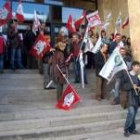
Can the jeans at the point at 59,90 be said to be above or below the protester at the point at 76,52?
below

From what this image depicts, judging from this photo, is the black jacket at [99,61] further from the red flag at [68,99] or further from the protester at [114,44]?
the red flag at [68,99]

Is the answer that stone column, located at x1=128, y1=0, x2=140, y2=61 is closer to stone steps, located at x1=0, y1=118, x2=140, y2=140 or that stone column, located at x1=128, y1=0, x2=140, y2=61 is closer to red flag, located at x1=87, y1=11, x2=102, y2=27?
red flag, located at x1=87, y1=11, x2=102, y2=27

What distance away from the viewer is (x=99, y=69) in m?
12.6

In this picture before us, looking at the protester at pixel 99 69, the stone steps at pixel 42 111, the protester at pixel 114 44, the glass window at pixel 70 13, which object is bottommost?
the stone steps at pixel 42 111

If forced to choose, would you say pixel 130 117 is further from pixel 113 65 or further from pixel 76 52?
pixel 76 52

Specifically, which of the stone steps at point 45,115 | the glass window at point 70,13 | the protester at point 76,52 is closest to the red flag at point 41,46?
the protester at point 76,52

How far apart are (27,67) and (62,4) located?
4.58 metres

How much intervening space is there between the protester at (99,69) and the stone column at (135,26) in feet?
5.91

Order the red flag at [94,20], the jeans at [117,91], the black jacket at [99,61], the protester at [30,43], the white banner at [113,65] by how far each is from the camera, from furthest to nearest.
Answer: the protester at [30,43] < the red flag at [94,20] < the black jacket at [99,61] < the jeans at [117,91] < the white banner at [113,65]

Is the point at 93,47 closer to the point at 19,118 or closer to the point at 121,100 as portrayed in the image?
the point at 121,100

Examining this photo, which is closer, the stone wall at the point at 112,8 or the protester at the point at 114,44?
the protester at the point at 114,44

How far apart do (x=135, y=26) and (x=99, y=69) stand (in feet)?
9.12

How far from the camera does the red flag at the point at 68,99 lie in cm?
1138

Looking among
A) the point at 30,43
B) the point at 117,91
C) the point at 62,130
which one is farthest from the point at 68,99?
the point at 30,43
